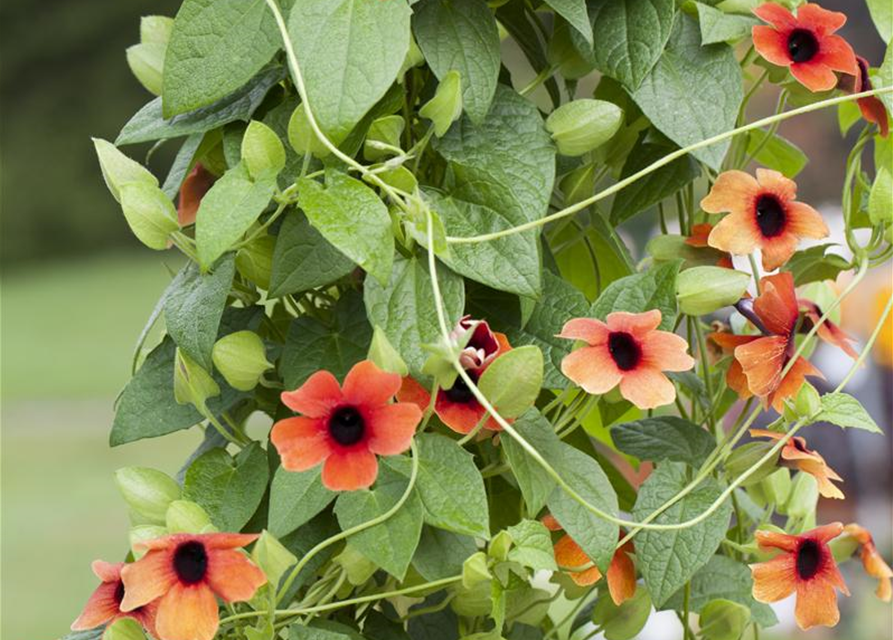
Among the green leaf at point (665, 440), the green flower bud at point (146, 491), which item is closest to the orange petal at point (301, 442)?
the green flower bud at point (146, 491)

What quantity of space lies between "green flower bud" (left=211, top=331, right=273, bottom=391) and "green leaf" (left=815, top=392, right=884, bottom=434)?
0.25m

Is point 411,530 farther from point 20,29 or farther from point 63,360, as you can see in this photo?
point 20,29

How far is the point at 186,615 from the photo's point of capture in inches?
18.2

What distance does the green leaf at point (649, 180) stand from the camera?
1.99ft

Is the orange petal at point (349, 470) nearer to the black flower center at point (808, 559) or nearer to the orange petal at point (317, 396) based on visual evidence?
the orange petal at point (317, 396)

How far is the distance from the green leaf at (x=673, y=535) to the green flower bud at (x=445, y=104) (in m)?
0.19

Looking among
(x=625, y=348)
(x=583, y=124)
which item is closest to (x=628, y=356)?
(x=625, y=348)

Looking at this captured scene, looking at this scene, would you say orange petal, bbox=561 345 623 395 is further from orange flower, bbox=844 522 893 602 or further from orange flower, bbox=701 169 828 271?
orange flower, bbox=844 522 893 602

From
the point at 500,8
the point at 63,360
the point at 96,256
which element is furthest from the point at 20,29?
the point at 500,8

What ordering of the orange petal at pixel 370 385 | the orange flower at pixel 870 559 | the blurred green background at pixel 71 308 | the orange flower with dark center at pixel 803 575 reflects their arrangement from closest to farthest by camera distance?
1. the orange petal at pixel 370 385
2. the orange flower with dark center at pixel 803 575
3. the orange flower at pixel 870 559
4. the blurred green background at pixel 71 308

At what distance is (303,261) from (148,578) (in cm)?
14

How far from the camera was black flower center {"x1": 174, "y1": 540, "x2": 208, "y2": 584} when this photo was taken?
1.53ft

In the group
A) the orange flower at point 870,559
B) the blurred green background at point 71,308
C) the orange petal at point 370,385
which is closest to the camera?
the orange petal at point 370,385

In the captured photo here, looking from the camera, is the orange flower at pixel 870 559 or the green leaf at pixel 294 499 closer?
the green leaf at pixel 294 499
